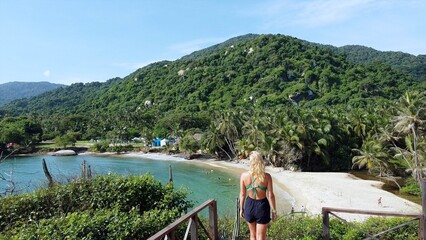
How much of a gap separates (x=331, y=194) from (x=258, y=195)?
27219 millimetres

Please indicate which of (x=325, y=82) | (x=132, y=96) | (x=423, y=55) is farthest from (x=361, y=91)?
(x=132, y=96)

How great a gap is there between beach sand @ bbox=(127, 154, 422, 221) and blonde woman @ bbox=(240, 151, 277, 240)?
17.1 m

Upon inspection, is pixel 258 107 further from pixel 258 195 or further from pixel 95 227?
pixel 258 195

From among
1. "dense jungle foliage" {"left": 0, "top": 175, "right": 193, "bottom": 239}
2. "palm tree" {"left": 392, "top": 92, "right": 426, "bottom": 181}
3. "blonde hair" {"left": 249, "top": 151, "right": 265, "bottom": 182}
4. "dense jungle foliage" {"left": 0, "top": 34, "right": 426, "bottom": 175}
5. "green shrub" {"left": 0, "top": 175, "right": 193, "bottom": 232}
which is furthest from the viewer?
"dense jungle foliage" {"left": 0, "top": 34, "right": 426, "bottom": 175}

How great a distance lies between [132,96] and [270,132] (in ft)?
310

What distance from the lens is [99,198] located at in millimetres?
9969

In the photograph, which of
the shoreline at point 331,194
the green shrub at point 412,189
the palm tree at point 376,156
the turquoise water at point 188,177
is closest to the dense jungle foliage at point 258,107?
the palm tree at point 376,156

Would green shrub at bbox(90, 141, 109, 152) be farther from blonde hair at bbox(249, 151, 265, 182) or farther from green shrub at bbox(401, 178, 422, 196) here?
blonde hair at bbox(249, 151, 265, 182)

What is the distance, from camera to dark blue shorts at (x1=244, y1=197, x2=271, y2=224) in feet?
18.5

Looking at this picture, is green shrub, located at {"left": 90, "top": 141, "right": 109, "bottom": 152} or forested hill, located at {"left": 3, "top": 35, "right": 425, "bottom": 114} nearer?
green shrub, located at {"left": 90, "top": 141, "right": 109, "bottom": 152}

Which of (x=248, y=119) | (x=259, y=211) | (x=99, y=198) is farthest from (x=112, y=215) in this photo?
(x=248, y=119)

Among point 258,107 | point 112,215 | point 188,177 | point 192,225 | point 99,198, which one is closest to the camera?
point 192,225

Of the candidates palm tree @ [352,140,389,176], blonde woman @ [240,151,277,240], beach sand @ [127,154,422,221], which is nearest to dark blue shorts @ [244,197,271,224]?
blonde woman @ [240,151,277,240]

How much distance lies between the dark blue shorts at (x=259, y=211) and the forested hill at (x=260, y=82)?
278 ft
